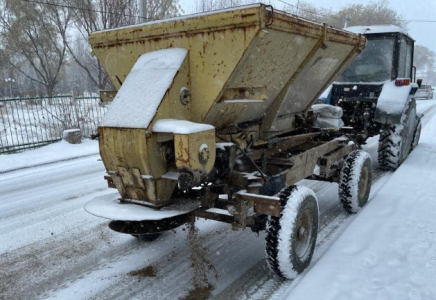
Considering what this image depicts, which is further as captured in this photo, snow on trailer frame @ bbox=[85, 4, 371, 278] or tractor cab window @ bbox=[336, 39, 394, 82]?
tractor cab window @ bbox=[336, 39, 394, 82]

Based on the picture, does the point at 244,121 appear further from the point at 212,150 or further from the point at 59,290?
the point at 59,290

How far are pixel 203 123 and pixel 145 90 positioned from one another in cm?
60

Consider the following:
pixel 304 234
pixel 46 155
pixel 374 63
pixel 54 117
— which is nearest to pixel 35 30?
pixel 54 117

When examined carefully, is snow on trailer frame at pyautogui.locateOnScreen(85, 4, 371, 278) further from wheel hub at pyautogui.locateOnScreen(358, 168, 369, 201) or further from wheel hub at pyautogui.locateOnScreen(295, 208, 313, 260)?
wheel hub at pyautogui.locateOnScreen(358, 168, 369, 201)

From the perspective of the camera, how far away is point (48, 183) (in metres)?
6.82

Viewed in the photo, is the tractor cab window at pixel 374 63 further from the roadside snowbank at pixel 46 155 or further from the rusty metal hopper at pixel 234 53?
the roadside snowbank at pixel 46 155

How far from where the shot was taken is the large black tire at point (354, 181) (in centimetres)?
467

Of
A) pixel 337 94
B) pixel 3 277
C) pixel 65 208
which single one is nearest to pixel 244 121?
pixel 3 277

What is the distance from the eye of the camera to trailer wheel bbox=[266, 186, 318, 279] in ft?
10.2

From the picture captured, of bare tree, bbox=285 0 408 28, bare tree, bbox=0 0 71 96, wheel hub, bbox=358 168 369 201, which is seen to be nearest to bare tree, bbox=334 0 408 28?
bare tree, bbox=285 0 408 28

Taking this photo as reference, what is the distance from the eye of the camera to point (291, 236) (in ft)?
10.3

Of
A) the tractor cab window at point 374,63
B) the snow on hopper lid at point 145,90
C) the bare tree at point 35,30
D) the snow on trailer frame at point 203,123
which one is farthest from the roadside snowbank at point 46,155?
the bare tree at point 35,30

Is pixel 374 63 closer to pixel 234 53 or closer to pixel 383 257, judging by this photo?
pixel 383 257

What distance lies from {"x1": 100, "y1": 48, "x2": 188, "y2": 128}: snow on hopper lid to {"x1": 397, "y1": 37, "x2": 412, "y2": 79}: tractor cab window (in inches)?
219
